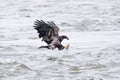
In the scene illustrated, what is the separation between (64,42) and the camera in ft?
46.4

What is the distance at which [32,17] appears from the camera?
746 inches

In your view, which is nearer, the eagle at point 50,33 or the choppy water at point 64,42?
the choppy water at point 64,42

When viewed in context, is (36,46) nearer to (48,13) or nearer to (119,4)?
(48,13)

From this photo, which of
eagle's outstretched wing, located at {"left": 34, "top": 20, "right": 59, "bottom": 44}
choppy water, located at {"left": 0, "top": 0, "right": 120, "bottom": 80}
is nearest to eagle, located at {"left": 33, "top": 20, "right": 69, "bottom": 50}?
eagle's outstretched wing, located at {"left": 34, "top": 20, "right": 59, "bottom": 44}

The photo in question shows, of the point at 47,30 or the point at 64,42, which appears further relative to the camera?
the point at 64,42

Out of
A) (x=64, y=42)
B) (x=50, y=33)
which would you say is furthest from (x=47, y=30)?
(x=64, y=42)

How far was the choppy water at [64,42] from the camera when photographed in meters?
9.59

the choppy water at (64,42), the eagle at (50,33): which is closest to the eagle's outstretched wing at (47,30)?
the eagle at (50,33)

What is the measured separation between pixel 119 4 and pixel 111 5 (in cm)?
46

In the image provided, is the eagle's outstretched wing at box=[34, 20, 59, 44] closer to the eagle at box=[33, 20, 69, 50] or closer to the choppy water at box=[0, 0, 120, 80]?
→ the eagle at box=[33, 20, 69, 50]

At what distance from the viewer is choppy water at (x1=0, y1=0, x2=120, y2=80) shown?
959 centimetres

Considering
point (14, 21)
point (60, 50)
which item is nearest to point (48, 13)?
point (14, 21)

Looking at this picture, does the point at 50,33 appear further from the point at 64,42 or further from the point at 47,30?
the point at 64,42

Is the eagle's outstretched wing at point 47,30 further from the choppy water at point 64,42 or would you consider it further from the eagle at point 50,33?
the choppy water at point 64,42
